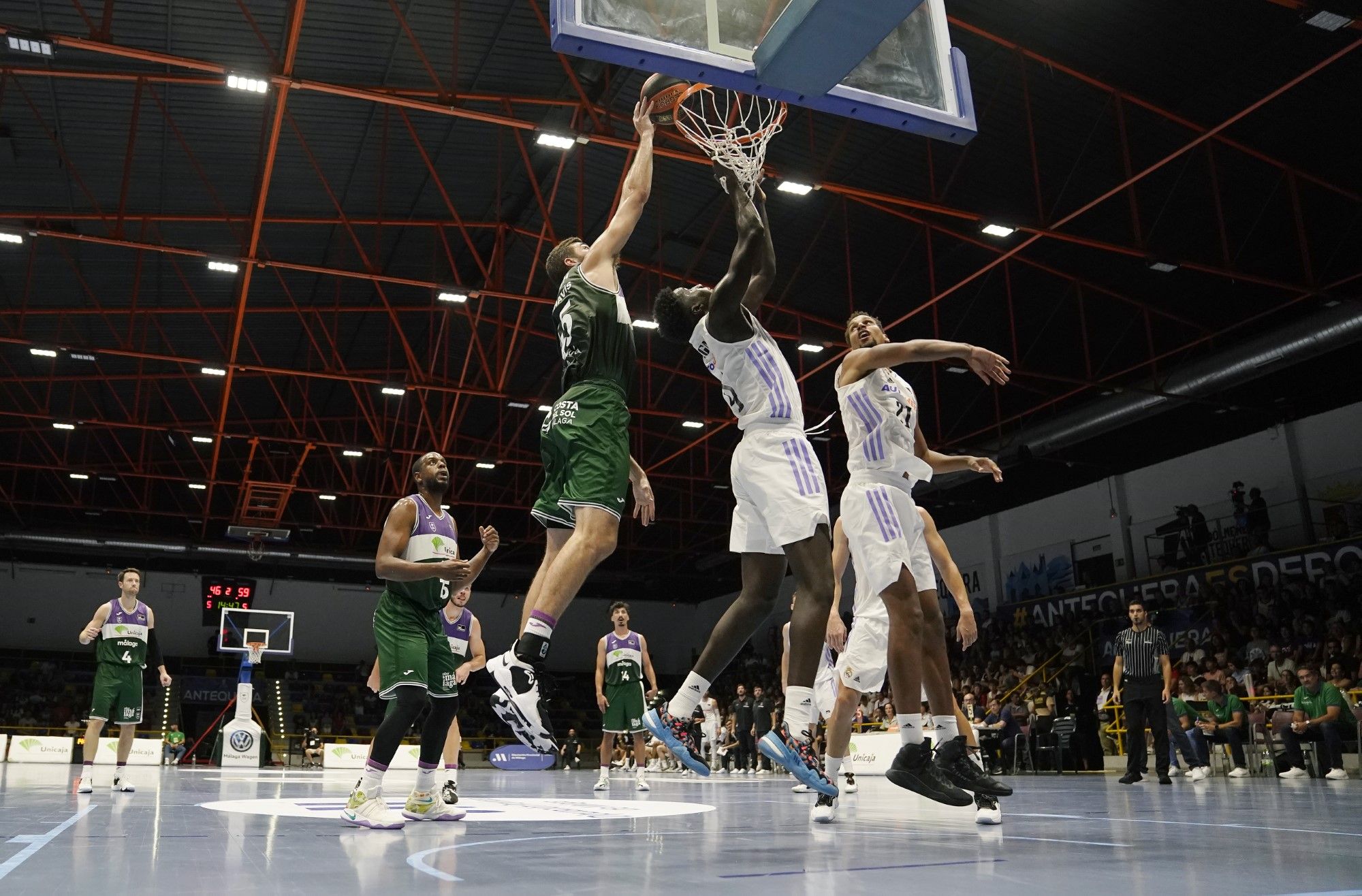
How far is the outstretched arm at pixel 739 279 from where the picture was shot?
16.9 ft

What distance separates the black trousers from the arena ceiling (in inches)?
265

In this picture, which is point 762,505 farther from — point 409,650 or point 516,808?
point 516,808

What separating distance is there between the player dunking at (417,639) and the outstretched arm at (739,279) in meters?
1.65

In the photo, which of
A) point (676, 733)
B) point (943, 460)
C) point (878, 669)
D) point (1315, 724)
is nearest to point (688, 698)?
point (676, 733)

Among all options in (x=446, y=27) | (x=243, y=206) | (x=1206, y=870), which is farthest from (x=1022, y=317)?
(x=1206, y=870)

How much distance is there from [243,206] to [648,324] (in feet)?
24.0

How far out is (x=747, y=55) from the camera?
16.6 feet

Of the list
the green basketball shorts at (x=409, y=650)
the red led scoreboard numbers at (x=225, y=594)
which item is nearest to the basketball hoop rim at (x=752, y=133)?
the green basketball shorts at (x=409, y=650)

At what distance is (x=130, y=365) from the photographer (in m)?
24.6

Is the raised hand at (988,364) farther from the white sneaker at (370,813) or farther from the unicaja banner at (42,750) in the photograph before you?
the unicaja banner at (42,750)

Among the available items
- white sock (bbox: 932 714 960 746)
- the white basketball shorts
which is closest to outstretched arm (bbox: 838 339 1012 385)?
the white basketball shorts

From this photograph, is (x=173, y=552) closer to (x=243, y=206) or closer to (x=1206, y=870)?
(x=243, y=206)

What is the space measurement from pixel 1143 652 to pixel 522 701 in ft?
32.3

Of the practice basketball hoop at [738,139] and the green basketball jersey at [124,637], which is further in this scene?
the green basketball jersey at [124,637]
